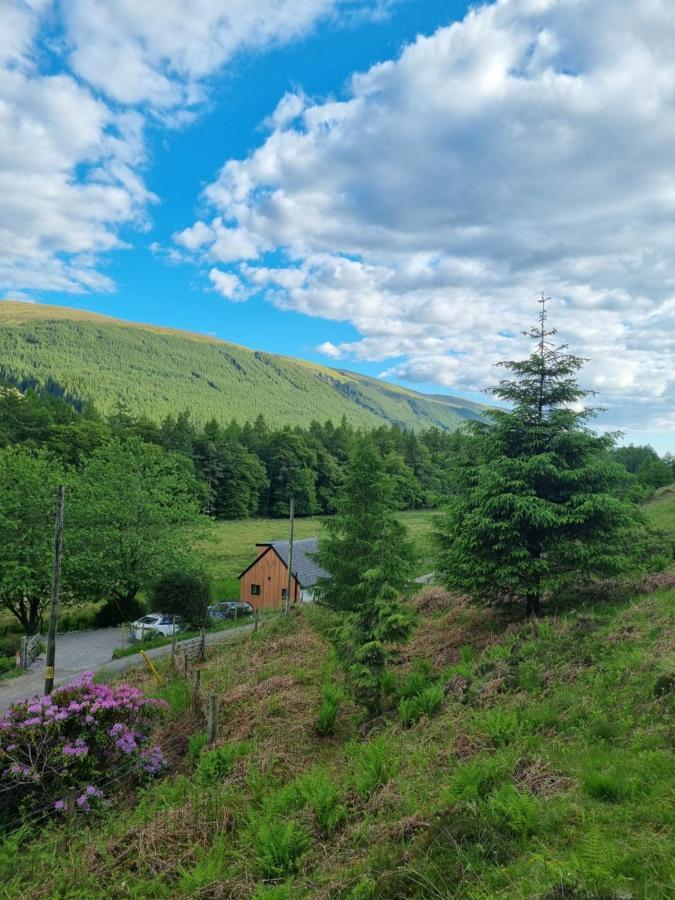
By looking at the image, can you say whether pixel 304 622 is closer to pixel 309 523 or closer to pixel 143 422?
pixel 309 523

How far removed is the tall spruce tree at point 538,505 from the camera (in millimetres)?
13453

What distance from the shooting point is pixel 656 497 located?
48.2 meters

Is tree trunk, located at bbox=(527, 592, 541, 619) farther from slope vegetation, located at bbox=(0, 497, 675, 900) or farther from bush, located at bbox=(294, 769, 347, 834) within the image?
bush, located at bbox=(294, 769, 347, 834)

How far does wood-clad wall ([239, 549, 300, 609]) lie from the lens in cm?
3615

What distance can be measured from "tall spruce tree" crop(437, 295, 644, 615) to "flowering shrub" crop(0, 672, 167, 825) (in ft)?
30.3

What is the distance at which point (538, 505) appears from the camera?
13219 millimetres

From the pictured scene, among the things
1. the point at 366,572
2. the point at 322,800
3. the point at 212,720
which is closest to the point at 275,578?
the point at 212,720

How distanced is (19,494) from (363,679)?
26975 millimetres

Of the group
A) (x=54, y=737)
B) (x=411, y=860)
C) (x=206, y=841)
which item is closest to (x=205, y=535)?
(x=54, y=737)

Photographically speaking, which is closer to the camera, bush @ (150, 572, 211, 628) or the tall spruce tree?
the tall spruce tree

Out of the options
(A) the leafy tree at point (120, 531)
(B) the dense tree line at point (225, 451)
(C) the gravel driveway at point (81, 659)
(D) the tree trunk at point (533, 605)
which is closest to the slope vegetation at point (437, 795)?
(D) the tree trunk at point (533, 605)

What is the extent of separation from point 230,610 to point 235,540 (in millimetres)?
30288

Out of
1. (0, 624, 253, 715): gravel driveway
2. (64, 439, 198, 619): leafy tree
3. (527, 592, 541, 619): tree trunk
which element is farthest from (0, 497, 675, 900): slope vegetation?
(64, 439, 198, 619): leafy tree

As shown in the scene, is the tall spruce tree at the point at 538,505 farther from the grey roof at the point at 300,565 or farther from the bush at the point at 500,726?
the grey roof at the point at 300,565
